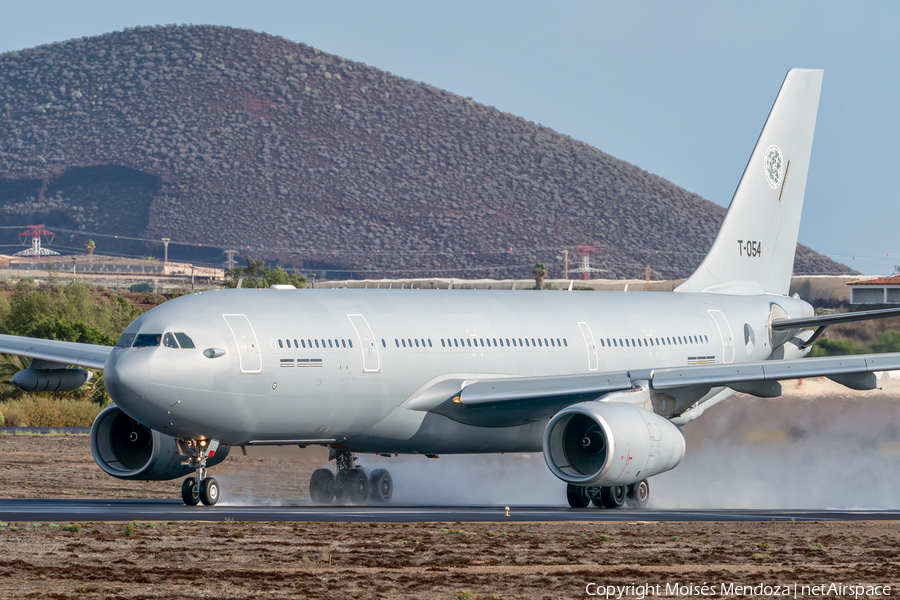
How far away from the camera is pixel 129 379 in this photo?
2430 centimetres

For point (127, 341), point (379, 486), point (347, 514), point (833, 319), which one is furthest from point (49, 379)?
point (833, 319)

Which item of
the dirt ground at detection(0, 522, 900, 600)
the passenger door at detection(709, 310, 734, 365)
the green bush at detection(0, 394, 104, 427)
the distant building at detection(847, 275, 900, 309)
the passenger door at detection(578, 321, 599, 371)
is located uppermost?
the distant building at detection(847, 275, 900, 309)

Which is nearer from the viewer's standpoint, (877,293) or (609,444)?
(609,444)

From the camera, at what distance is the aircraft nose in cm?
2431

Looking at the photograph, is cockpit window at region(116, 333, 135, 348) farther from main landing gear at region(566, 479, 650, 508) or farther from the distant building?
the distant building

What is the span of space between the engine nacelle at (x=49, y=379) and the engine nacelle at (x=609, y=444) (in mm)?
11789

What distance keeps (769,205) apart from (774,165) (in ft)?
4.03

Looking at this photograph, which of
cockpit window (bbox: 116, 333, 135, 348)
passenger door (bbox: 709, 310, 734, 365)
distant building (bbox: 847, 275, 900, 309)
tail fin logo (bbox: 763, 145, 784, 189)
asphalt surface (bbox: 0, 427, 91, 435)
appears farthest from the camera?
distant building (bbox: 847, 275, 900, 309)

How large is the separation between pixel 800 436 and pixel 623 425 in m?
11.6

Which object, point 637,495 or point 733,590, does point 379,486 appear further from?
point 733,590

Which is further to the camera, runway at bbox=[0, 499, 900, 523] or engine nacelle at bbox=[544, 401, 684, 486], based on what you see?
engine nacelle at bbox=[544, 401, 684, 486]

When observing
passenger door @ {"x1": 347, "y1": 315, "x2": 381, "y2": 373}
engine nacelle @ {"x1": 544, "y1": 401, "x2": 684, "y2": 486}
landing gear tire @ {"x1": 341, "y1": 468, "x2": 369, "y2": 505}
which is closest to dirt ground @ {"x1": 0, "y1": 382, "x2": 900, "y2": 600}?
engine nacelle @ {"x1": 544, "y1": 401, "x2": 684, "y2": 486}

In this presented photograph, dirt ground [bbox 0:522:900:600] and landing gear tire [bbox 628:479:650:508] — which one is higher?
landing gear tire [bbox 628:479:650:508]

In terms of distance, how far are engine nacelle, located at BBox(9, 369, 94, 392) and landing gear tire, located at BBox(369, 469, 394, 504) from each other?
723cm
